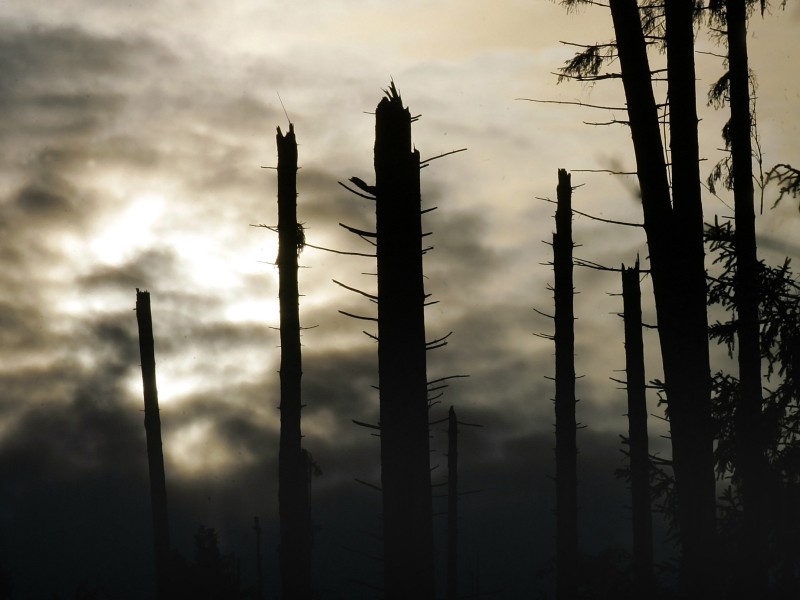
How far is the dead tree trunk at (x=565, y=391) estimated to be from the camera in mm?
17797

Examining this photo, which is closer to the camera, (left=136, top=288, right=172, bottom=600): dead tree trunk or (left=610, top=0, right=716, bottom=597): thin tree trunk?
(left=610, top=0, right=716, bottom=597): thin tree trunk

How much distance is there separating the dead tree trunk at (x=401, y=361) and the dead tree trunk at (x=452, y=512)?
835 inches

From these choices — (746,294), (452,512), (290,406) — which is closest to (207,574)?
(452,512)

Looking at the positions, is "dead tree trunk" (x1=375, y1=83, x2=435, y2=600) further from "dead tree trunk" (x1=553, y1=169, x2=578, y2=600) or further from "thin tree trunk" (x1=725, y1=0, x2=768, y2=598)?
"dead tree trunk" (x1=553, y1=169, x2=578, y2=600)

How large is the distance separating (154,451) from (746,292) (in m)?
13.3

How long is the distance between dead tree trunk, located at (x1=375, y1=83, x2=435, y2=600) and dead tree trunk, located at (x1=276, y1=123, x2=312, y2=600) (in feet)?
25.6

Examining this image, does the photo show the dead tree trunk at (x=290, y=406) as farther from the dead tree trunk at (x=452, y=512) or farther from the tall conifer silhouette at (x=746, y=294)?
the dead tree trunk at (x=452, y=512)

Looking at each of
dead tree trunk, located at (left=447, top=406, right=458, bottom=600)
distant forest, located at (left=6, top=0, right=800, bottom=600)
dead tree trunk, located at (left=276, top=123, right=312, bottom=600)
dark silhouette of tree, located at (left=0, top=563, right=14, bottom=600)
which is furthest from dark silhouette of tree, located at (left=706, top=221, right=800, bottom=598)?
dark silhouette of tree, located at (left=0, top=563, right=14, bottom=600)

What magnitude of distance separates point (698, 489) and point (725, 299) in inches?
223

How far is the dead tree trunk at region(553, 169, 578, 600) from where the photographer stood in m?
17.8

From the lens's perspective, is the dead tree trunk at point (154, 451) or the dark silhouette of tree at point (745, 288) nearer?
the dark silhouette of tree at point (745, 288)

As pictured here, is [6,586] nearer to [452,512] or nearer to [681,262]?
[452,512]

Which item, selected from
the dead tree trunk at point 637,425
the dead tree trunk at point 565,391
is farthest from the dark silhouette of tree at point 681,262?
the dead tree trunk at point 637,425

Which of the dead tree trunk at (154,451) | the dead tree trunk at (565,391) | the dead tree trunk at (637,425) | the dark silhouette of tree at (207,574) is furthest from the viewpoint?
the dark silhouette of tree at (207,574)
